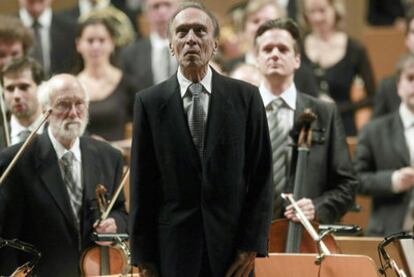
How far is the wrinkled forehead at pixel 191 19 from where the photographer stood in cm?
384

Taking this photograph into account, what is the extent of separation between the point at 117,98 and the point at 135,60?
772 millimetres

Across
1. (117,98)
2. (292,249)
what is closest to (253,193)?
(292,249)

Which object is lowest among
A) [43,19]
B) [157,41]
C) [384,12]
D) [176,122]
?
[176,122]

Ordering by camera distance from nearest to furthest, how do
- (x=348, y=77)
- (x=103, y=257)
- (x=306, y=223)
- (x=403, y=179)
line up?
1. (x=306, y=223)
2. (x=103, y=257)
3. (x=403, y=179)
4. (x=348, y=77)

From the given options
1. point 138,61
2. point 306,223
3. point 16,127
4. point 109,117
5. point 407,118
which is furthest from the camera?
point 138,61

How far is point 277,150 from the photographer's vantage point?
16.9ft

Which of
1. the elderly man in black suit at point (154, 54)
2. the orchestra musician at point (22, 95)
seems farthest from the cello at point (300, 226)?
the elderly man in black suit at point (154, 54)

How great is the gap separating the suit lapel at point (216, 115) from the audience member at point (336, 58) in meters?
3.35

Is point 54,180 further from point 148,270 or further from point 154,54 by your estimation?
point 154,54

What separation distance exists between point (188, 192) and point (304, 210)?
3.84 ft

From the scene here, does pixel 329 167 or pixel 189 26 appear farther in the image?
pixel 329 167

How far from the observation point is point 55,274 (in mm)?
4820

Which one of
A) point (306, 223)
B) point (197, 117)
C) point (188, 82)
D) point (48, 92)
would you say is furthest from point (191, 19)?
point (48, 92)

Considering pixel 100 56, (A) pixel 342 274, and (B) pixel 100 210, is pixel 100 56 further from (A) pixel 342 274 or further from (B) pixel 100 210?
(A) pixel 342 274
